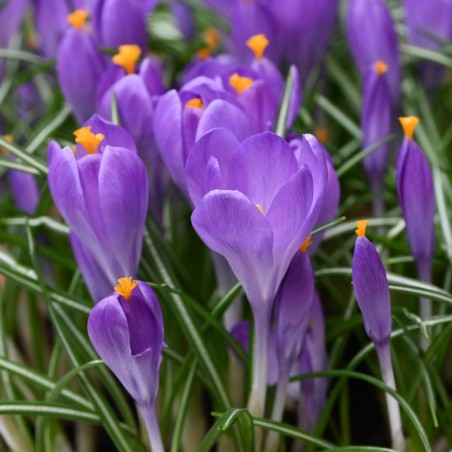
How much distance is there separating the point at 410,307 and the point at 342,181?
0.73 ft

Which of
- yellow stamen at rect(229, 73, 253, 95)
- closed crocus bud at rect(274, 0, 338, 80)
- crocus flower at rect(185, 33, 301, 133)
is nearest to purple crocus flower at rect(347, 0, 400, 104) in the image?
closed crocus bud at rect(274, 0, 338, 80)

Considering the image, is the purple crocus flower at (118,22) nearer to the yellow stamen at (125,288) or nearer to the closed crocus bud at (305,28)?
the closed crocus bud at (305,28)

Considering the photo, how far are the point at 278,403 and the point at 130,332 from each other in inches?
7.9

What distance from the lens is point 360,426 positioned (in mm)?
1009

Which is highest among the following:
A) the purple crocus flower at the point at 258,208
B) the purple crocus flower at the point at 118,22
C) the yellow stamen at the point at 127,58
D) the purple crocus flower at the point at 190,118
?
the purple crocus flower at the point at 118,22

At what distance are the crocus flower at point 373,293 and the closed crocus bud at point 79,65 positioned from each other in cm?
41

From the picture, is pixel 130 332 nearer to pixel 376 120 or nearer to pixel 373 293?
pixel 373 293

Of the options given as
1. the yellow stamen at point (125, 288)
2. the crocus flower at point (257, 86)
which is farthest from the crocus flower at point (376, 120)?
the yellow stamen at point (125, 288)

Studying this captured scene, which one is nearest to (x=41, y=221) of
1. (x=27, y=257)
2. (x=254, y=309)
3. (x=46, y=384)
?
(x=27, y=257)

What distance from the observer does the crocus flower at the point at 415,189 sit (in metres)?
0.70

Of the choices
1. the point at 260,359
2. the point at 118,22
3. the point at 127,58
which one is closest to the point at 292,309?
the point at 260,359

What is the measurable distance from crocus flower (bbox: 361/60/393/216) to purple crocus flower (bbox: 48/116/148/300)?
1.04 ft

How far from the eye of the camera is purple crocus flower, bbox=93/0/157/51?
93 cm

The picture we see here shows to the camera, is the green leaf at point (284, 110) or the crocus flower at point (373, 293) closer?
the crocus flower at point (373, 293)
